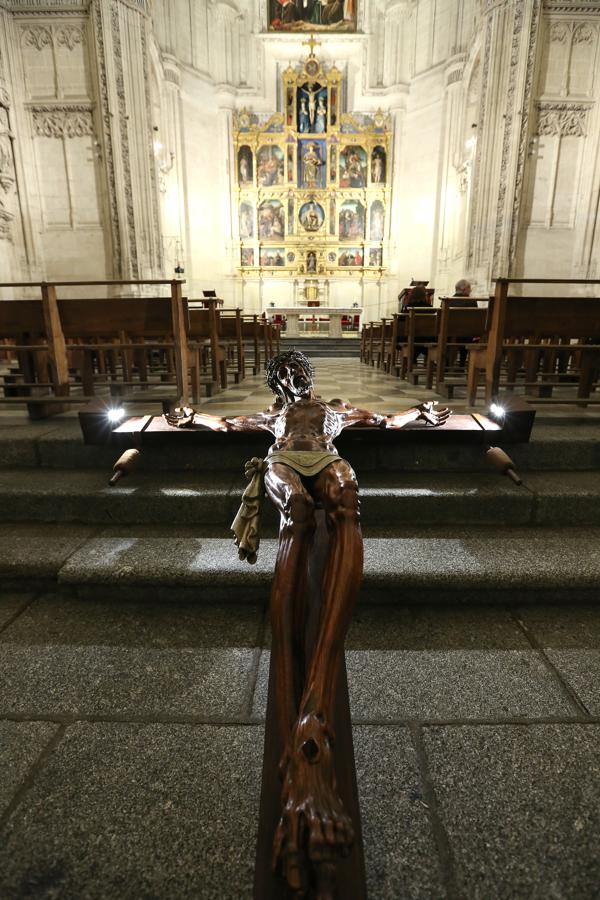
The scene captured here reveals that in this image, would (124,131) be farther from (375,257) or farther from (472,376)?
(472,376)

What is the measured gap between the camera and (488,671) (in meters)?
1.71

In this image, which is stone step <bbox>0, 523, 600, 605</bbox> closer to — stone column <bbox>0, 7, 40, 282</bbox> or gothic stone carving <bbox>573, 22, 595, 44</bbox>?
stone column <bbox>0, 7, 40, 282</bbox>

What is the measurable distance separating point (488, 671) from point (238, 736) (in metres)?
0.89

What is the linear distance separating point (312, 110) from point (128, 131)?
8191 mm

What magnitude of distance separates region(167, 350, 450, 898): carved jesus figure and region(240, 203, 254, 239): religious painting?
51.5ft

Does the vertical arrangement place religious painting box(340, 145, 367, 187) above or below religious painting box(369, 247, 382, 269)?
above

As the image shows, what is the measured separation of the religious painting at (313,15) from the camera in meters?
15.3

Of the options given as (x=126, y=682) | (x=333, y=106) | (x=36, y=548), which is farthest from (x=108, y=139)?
(x=126, y=682)

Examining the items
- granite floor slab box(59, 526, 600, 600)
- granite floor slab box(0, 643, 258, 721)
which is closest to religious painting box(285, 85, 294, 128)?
granite floor slab box(59, 526, 600, 600)

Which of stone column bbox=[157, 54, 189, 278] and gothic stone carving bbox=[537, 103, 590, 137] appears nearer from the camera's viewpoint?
gothic stone carving bbox=[537, 103, 590, 137]

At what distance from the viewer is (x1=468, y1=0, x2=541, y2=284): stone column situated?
376 inches

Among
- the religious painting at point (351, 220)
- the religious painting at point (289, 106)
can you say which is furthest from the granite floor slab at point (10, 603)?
the religious painting at point (289, 106)

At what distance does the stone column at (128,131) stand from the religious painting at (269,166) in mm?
5857

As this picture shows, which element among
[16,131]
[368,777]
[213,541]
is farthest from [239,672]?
[16,131]
